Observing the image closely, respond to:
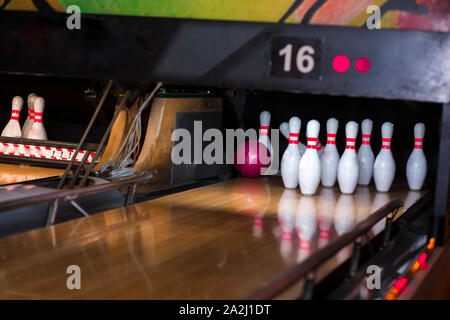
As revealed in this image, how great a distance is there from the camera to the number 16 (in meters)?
2.44

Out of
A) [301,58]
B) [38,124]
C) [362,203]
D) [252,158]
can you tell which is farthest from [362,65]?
[38,124]

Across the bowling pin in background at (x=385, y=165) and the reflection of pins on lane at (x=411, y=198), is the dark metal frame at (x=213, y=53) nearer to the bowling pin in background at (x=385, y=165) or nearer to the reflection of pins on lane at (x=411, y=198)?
the reflection of pins on lane at (x=411, y=198)

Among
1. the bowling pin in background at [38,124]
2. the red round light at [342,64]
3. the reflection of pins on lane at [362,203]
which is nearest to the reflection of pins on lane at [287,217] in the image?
the reflection of pins on lane at [362,203]

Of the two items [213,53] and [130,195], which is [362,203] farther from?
[213,53]

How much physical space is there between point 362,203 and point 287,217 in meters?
0.68

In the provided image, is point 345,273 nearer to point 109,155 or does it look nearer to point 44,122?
point 109,155

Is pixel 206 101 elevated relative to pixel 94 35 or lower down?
lower down

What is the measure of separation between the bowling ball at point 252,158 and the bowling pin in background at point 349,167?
1.94ft

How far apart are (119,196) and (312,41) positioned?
167 cm

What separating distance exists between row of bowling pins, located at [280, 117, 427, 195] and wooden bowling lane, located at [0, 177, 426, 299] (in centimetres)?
17

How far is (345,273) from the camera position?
252 centimetres

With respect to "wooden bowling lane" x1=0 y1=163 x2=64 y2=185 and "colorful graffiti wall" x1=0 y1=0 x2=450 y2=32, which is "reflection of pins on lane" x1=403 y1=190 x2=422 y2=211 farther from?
"wooden bowling lane" x1=0 y1=163 x2=64 y2=185

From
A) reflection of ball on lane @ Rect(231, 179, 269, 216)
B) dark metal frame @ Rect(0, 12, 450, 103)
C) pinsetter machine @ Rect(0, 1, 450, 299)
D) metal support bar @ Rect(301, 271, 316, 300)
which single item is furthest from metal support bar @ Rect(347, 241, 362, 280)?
reflection of ball on lane @ Rect(231, 179, 269, 216)
